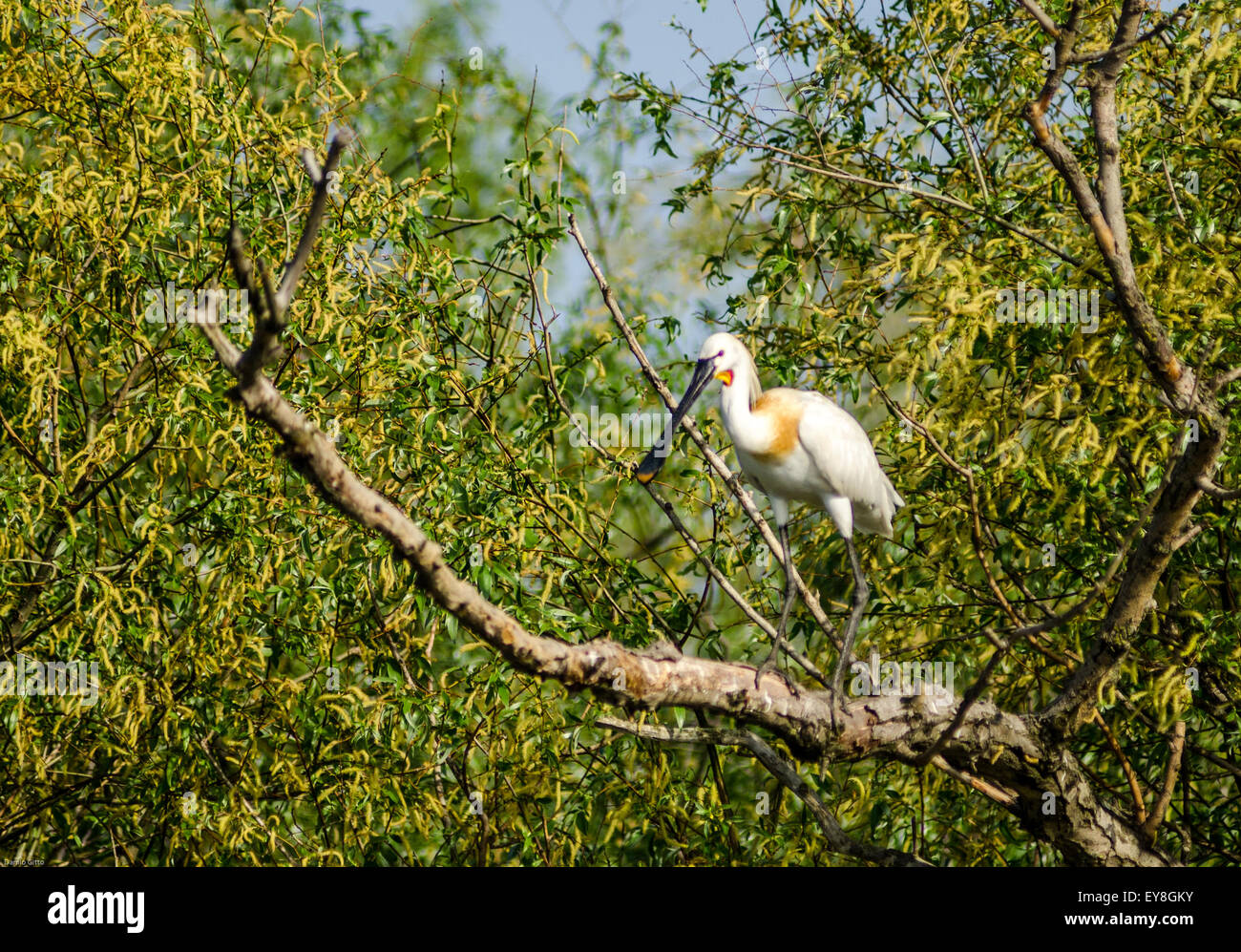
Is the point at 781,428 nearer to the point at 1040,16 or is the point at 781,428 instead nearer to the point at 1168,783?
the point at 1040,16

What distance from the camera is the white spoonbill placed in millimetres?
3953

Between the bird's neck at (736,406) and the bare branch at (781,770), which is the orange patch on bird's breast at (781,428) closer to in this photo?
the bird's neck at (736,406)

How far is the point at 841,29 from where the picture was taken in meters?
4.88

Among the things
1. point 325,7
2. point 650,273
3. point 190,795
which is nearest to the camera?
point 190,795

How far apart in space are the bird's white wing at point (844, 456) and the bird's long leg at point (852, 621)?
159 mm

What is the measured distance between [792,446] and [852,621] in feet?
1.92

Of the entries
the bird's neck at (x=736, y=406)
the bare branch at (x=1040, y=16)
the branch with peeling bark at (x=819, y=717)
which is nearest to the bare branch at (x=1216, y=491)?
the branch with peeling bark at (x=819, y=717)

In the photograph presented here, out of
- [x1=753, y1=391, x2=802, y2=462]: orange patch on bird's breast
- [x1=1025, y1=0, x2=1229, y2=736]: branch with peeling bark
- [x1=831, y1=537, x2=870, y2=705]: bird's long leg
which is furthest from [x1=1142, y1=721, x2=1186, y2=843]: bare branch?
[x1=753, y1=391, x2=802, y2=462]: orange patch on bird's breast

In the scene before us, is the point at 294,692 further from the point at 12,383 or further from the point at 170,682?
the point at 12,383

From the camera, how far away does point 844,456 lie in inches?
155

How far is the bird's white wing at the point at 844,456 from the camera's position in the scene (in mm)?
3947

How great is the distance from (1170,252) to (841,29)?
186 centimetres
